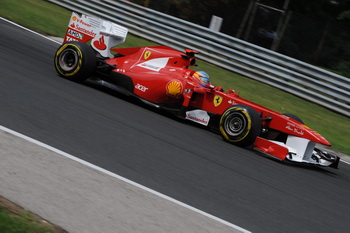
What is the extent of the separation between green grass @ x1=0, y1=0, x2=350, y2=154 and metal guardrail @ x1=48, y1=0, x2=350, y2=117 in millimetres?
253

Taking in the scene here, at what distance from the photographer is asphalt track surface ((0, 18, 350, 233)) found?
18.1ft

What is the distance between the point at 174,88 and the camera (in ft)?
28.5

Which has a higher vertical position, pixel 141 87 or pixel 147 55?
pixel 147 55

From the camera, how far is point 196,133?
8.45 m

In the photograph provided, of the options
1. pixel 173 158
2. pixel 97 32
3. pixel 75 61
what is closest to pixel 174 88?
pixel 75 61

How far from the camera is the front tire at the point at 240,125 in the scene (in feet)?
25.8

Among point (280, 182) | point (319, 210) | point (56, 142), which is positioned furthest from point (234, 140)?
point (56, 142)

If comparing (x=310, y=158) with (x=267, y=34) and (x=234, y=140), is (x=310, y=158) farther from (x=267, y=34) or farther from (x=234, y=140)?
(x=267, y=34)

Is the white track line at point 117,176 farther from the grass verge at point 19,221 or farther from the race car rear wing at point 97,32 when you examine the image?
the race car rear wing at point 97,32

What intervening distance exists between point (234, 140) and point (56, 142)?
313cm

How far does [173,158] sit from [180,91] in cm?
223

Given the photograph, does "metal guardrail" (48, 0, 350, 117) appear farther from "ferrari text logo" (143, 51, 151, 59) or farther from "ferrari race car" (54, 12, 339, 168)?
"ferrari text logo" (143, 51, 151, 59)

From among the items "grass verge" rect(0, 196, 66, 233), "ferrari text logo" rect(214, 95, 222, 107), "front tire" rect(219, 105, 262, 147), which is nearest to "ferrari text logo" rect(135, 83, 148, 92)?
"ferrari text logo" rect(214, 95, 222, 107)

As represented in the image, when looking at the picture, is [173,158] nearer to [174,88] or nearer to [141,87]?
[174,88]
